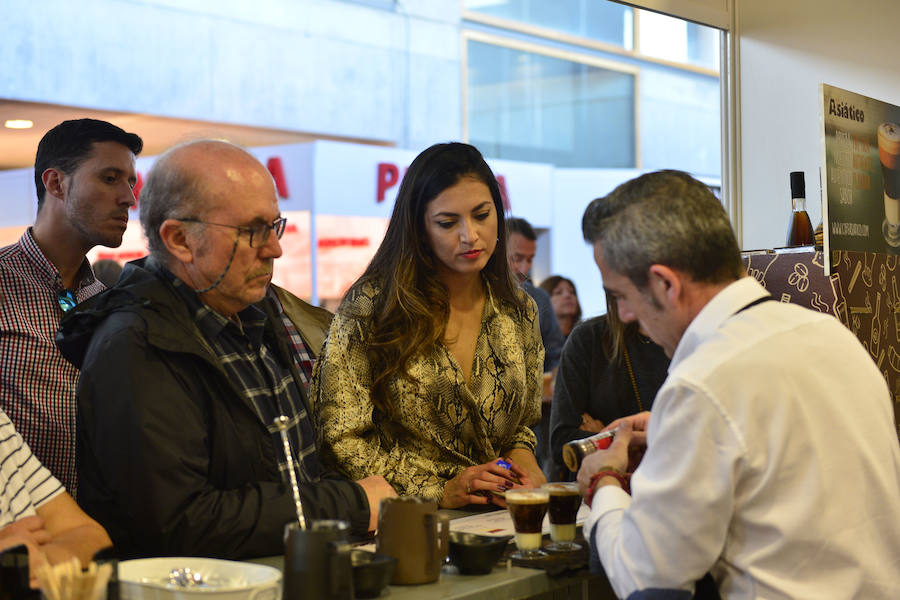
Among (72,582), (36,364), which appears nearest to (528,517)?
(72,582)

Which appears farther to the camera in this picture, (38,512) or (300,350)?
(300,350)

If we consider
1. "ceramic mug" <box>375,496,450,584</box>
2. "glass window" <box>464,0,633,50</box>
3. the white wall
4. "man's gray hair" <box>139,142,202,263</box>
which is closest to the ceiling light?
"glass window" <box>464,0,633,50</box>

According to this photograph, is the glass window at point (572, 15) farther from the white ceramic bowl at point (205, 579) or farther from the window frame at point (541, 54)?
the white ceramic bowl at point (205, 579)

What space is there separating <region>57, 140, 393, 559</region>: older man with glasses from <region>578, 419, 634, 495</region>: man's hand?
17.2 inches

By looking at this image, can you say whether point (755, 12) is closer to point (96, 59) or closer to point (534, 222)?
point (96, 59)

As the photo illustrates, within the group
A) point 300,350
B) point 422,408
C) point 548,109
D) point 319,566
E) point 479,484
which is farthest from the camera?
point 548,109

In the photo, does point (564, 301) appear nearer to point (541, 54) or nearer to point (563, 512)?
point (563, 512)

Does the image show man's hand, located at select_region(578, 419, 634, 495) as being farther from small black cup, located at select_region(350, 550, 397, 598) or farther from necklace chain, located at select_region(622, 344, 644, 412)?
necklace chain, located at select_region(622, 344, 644, 412)

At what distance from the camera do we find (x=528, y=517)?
2.00 metres

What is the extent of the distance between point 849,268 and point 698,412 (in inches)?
82.0

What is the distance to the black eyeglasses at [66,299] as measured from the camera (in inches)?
122

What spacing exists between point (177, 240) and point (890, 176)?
9.23ft

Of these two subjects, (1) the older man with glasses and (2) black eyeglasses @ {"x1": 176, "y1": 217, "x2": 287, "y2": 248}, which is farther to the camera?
(2) black eyeglasses @ {"x1": 176, "y1": 217, "x2": 287, "y2": 248}

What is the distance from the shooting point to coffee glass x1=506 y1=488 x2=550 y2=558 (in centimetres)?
199
